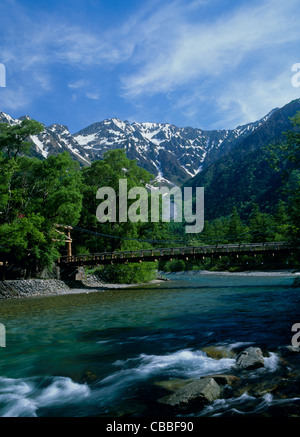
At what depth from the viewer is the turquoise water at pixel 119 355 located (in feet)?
18.5

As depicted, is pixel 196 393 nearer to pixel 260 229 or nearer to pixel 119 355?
pixel 119 355

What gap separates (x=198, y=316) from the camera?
14.2m

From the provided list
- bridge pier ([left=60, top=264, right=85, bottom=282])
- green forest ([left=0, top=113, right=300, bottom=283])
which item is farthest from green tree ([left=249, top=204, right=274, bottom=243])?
bridge pier ([left=60, top=264, right=85, bottom=282])

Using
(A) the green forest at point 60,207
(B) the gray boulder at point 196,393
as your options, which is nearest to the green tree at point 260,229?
(A) the green forest at point 60,207

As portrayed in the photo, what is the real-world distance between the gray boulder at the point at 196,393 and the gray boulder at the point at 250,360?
1366 mm

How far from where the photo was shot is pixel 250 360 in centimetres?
692

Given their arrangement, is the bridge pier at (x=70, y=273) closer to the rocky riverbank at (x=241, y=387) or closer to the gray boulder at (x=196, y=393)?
the rocky riverbank at (x=241, y=387)

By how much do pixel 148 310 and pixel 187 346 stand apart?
25.3 ft

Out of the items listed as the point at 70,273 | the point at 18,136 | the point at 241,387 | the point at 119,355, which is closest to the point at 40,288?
the point at 70,273

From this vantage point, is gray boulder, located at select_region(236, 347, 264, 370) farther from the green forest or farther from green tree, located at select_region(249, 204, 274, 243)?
green tree, located at select_region(249, 204, 274, 243)

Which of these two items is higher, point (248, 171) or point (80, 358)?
point (248, 171)

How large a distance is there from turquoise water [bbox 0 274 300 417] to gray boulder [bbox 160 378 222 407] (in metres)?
0.24

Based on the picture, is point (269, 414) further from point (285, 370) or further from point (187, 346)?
point (187, 346)

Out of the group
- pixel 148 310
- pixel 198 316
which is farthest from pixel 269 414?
pixel 148 310
